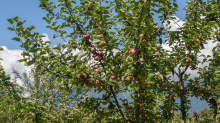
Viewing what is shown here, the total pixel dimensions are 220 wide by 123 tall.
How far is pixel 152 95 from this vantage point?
4.38 metres

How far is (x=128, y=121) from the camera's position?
3.91 meters

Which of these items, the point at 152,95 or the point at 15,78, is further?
the point at 15,78

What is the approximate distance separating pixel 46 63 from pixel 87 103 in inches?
49.3

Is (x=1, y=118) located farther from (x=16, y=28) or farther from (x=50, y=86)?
(x=16, y=28)

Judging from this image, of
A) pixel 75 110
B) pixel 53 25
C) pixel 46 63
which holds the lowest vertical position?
pixel 75 110

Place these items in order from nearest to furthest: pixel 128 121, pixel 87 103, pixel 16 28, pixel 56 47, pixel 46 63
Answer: pixel 16 28, pixel 56 47, pixel 46 63, pixel 87 103, pixel 128 121

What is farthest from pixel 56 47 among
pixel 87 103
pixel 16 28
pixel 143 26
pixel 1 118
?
pixel 1 118

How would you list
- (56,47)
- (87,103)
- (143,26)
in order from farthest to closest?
(87,103)
(56,47)
(143,26)

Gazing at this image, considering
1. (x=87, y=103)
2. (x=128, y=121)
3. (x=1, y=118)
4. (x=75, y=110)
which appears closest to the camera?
(x=87, y=103)

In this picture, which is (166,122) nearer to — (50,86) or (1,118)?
(50,86)

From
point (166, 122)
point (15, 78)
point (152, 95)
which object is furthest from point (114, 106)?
point (15, 78)

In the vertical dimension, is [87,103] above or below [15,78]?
below

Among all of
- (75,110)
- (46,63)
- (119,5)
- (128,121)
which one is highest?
(119,5)

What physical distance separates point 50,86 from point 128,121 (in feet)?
12.9
